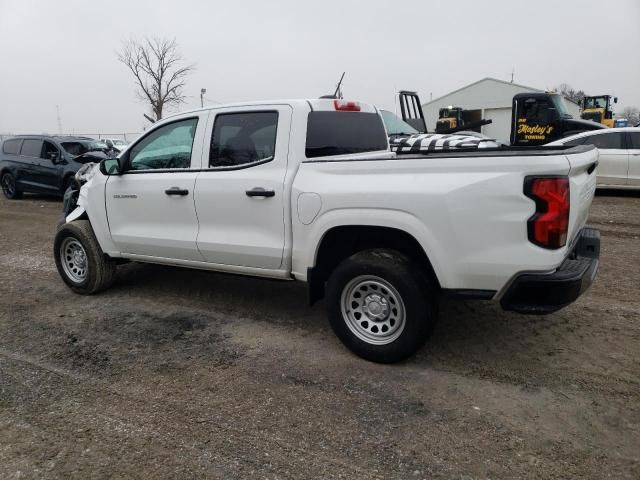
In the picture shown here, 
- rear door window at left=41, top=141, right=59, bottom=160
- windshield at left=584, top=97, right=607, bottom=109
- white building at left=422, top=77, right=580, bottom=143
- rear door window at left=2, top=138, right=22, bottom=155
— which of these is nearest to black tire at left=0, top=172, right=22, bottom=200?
rear door window at left=2, top=138, right=22, bottom=155

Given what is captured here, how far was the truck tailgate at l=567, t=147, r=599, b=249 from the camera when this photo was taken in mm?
2887

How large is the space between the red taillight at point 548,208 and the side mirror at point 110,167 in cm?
372

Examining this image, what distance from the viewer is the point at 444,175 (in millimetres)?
3039

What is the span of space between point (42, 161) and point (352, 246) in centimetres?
1195

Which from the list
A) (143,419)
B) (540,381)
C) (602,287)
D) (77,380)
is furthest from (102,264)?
(602,287)

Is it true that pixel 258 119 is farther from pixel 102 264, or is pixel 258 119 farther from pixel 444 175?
pixel 102 264

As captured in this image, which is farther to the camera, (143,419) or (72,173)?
(72,173)

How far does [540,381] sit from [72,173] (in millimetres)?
12212

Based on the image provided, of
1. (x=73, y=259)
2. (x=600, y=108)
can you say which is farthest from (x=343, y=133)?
(x=600, y=108)

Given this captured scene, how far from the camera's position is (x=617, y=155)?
10.7 meters

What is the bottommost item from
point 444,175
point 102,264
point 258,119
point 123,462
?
point 123,462

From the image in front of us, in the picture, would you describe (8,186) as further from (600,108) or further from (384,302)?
(600,108)

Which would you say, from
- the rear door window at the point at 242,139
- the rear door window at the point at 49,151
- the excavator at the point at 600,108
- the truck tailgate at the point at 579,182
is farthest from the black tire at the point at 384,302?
the excavator at the point at 600,108

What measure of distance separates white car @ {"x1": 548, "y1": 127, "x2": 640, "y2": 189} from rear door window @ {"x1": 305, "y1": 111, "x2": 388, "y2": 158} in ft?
25.4
